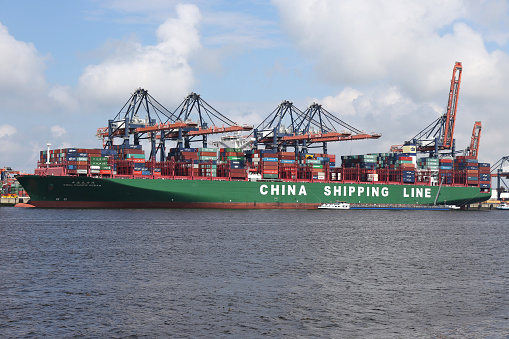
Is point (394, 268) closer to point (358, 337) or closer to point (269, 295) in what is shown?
point (269, 295)

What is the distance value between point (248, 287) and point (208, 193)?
71816 mm

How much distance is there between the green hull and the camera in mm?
93125

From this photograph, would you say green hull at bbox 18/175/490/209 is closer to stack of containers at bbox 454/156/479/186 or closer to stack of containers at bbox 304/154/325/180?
stack of containers at bbox 304/154/325/180

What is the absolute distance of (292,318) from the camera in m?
23.1

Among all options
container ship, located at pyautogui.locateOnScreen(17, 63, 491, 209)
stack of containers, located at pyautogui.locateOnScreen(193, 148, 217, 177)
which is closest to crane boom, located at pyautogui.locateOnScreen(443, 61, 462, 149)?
container ship, located at pyautogui.locateOnScreen(17, 63, 491, 209)

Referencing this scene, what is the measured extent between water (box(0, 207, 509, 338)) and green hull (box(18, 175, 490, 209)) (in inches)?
1537

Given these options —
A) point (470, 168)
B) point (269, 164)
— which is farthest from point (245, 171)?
point (470, 168)

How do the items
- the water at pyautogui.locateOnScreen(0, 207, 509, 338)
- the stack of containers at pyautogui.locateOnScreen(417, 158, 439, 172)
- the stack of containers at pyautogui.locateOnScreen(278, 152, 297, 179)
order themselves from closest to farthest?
1. the water at pyautogui.locateOnScreen(0, 207, 509, 338)
2. the stack of containers at pyautogui.locateOnScreen(278, 152, 297, 179)
3. the stack of containers at pyautogui.locateOnScreen(417, 158, 439, 172)

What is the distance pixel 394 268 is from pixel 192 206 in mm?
67102

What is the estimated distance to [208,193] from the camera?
3959 inches

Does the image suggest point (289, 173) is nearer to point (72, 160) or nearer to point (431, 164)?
point (431, 164)

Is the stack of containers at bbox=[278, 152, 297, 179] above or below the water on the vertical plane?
above

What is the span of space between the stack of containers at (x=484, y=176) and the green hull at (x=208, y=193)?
7311 mm

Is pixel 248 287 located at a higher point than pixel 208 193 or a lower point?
lower
